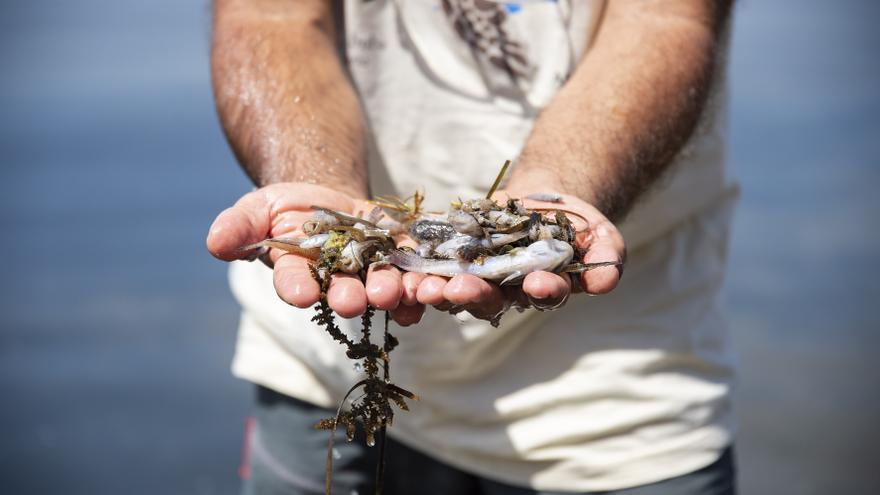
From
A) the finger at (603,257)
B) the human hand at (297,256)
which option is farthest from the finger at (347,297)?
the finger at (603,257)

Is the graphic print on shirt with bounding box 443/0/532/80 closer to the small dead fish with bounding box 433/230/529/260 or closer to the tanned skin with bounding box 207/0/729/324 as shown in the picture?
the tanned skin with bounding box 207/0/729/324

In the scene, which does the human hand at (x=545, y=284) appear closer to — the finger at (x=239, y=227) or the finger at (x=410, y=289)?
the finger at (x=410, y=289)

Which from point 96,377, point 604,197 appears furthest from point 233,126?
point 96,377

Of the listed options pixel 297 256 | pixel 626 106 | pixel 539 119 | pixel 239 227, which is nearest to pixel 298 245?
pixel 297 256

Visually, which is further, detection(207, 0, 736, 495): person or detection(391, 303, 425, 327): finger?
detection(207, 0, 736, 495): person

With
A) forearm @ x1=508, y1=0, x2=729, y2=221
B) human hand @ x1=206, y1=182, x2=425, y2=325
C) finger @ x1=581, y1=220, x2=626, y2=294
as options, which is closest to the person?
forearm @ x1=508, y1=0, x2=729, y2=221

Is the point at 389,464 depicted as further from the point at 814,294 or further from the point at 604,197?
the point at 814,294
